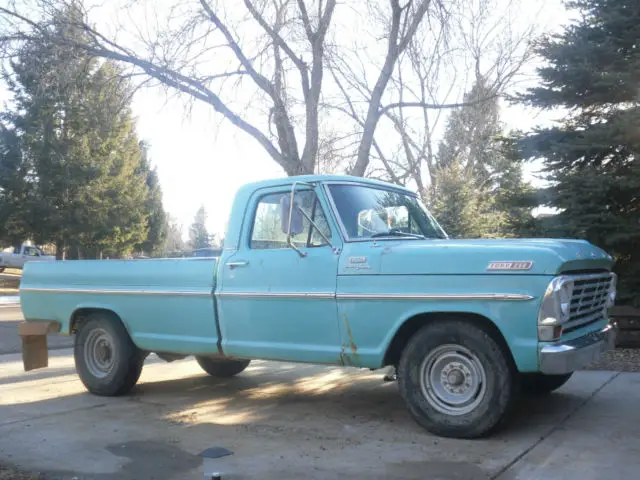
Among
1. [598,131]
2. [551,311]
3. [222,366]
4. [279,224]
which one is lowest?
[222,366]

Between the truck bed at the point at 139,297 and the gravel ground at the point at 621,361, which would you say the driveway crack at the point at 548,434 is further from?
the truck bed at the point at 139,297

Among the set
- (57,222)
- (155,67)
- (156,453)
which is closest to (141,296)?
(156,453)

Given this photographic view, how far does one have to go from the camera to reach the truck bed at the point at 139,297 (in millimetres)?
6379

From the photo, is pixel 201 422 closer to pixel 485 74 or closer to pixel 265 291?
pixel 265 291

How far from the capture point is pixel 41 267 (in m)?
7.74

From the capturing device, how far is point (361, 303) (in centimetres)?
537

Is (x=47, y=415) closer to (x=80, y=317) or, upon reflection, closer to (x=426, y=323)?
(x=80, y=317)

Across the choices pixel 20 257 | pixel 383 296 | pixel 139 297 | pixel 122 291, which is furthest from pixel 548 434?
pixel 20 257

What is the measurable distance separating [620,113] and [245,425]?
7.91 metres

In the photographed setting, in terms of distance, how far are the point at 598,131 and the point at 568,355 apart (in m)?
6.44

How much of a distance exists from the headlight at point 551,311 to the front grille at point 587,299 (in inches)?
8.4

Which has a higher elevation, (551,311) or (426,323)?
(551,311)

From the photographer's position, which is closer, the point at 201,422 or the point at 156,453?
the point at 156,453

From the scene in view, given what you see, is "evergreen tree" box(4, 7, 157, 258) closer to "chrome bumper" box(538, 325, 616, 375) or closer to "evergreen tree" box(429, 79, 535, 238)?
"evergreen tree" box(429, 79, 535, 238)
